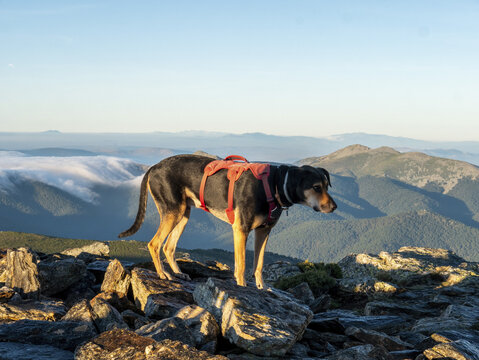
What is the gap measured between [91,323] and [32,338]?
984mm

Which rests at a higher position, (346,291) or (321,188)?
(321,188)

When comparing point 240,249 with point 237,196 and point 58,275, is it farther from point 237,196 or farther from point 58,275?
point 58,275

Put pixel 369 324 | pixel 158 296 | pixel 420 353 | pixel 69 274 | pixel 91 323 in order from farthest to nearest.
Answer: pixel 369 324 < pixel 69 274 < pixel 158 296 < pixel 420 353 < pixel 91 323

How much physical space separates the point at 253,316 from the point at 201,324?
903 millimetres

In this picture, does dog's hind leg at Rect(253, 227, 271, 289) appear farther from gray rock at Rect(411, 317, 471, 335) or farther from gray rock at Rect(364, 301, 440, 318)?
gray rock at Rect(364, 301, 440, 318)

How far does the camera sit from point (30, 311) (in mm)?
8938

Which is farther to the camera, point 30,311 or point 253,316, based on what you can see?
point 30,311

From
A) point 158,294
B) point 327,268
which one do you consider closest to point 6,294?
point 158,294

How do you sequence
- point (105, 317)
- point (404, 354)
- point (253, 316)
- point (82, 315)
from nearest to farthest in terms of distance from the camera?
point (253, 316) → point (82, 315) → point (105, 317) → point (404, 354)

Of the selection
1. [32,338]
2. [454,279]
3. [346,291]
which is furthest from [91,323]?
[454,279]

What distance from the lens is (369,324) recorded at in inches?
509

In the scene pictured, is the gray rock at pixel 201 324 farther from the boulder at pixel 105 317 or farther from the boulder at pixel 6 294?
the boulder at pixel 6 294

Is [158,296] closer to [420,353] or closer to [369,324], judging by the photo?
[420,353]

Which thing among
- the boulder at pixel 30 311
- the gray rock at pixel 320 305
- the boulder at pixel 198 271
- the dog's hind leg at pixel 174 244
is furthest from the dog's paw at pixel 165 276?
the gray rock at pixel 320 305
